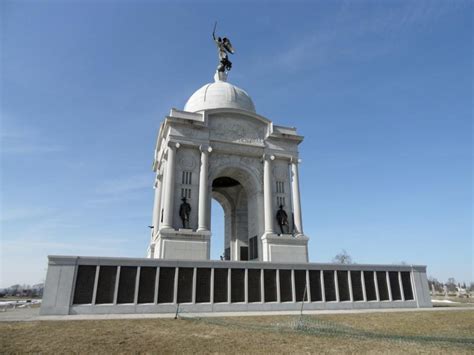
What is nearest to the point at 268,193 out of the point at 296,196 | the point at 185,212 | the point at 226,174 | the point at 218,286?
the point at 296,196

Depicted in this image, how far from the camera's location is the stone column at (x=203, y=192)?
94.7 ft

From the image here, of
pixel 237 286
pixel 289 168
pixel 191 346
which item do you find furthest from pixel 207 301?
pixel 289 168

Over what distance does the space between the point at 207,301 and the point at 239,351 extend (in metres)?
12.3

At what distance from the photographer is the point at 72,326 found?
13.6m

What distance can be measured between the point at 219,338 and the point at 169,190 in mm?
19514

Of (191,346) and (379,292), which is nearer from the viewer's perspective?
(191,346)

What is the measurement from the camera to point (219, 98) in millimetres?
36500

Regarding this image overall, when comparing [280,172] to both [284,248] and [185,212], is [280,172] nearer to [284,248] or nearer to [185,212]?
[284,248]

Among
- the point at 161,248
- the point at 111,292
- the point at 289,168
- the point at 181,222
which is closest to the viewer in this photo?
the point at 111,292

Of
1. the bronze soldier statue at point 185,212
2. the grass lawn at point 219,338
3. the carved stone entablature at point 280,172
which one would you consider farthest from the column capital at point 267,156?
the grass lawn at point 219,338

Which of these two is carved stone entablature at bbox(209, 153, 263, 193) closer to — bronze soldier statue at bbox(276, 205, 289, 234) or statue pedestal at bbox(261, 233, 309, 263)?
bronze soldier statue at bbox(276, 205, 289, 234)

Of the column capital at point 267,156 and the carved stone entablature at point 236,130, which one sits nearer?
the carved stone entablature at point 236,130

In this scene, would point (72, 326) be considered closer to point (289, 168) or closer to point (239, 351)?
point (239, 351)

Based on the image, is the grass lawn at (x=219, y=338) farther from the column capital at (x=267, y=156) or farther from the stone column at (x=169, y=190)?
the column capital at (x=267, y=156)
